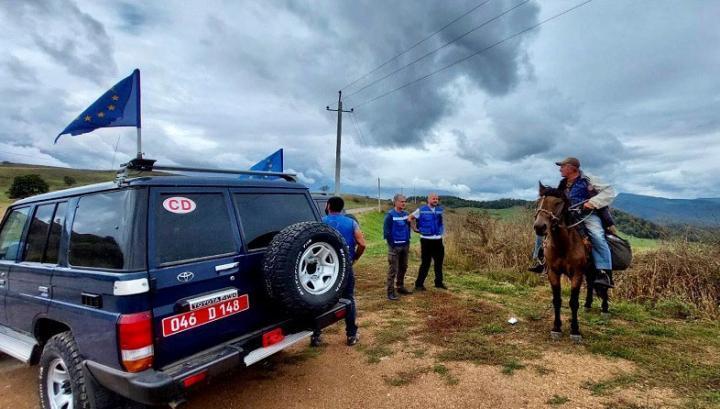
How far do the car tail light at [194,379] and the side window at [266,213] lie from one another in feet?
3.60

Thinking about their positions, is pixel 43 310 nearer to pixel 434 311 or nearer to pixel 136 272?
pixel 136 272

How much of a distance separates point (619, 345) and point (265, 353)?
4.37 metres

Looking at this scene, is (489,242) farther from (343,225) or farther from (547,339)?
(343,225)

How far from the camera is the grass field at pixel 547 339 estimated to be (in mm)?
3766

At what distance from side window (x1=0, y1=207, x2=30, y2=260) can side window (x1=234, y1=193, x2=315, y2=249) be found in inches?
93.5

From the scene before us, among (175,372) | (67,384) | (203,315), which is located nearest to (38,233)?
(67,384)

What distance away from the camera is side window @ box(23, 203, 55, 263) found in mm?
3564

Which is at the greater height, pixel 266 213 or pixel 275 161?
pixel 275 161

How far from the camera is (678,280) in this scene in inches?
275

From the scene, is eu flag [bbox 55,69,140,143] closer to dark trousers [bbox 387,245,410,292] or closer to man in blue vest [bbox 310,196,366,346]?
man in blue vest [bbox 310,196,366,346]

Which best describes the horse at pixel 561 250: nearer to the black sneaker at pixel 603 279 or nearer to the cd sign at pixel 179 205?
the black sneaker at pixel 603 279

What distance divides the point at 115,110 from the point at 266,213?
277cm

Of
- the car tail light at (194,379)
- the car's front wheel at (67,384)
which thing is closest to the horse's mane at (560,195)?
the car tail light at (194,379)

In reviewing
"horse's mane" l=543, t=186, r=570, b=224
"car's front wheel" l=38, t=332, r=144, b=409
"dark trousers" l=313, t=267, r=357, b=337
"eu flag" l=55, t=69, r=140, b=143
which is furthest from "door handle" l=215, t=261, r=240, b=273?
"horse's mane" l=543, t=186, r=570, b=224
